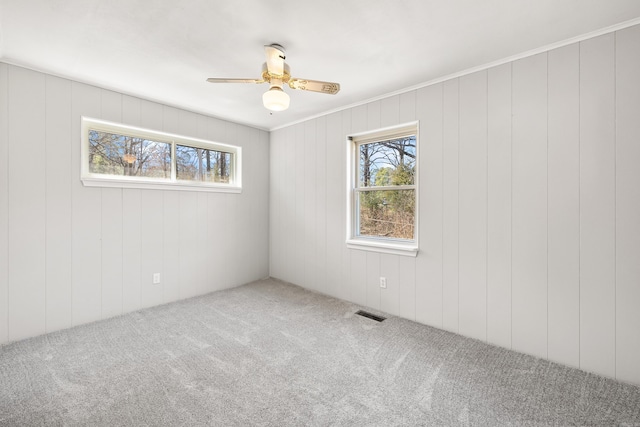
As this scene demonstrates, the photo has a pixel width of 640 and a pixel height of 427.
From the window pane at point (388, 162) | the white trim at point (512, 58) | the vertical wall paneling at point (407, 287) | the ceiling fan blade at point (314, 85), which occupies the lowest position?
the vertical wall paneling at point (407, 287)

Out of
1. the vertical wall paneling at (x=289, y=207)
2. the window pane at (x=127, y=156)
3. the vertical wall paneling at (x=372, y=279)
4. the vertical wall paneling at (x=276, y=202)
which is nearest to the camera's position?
the window pane at (x=127, y=156)

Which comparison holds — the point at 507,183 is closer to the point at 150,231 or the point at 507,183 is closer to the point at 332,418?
the point at 332,418

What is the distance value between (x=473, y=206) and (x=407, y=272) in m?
0.94

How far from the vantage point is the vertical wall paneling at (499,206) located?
7.70ft

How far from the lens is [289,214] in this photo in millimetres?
4191

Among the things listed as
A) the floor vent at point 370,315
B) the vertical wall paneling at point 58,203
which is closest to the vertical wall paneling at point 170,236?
the vertical wall paneling at point 58,203

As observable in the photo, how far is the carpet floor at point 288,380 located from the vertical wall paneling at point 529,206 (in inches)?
10.9

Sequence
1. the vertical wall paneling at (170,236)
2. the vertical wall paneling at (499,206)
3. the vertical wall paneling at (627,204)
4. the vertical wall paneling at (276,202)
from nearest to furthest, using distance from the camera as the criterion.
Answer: the vertical wall paneling at (627,204), the vertical wall paneling at (499,206), the vertical wall paneling at (170,236), the vertical wall paneling at (276,202)

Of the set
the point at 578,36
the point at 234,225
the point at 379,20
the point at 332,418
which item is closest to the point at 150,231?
the point at 234,225

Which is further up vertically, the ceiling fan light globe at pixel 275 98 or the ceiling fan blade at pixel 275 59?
the ceiling fan blade at pixel 275 59

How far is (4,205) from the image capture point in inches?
93.4

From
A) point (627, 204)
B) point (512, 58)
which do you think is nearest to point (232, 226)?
point (512, 58)

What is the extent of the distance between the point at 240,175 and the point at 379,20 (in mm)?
2876

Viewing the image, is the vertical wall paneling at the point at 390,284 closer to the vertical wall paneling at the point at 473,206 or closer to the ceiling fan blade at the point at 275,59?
the vertical wall paneling at the point at 473,206
